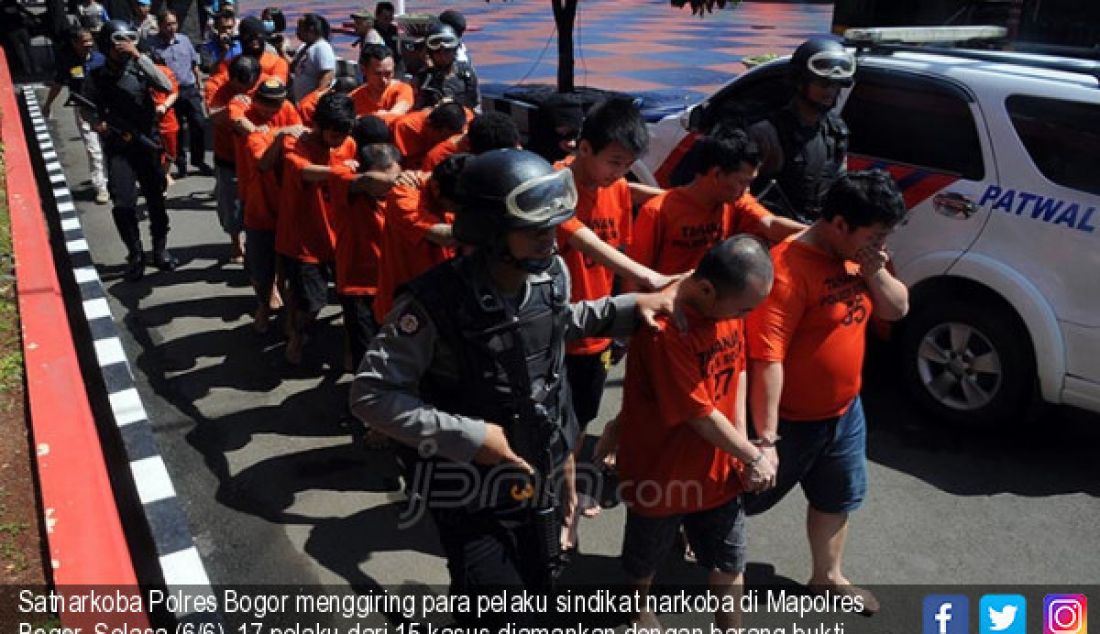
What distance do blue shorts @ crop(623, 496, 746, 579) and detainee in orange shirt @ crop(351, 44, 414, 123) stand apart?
14.2 feet

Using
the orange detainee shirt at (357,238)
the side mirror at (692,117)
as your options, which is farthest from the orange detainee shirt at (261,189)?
the side mirror at (692,117)

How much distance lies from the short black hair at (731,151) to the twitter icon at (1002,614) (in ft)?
6.48

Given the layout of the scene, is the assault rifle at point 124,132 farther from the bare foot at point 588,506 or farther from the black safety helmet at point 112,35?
the bare foot at point 588,506

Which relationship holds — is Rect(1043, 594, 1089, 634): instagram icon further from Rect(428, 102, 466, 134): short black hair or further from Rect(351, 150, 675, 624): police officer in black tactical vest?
Rect(428, 102, 466, 134): short black hair

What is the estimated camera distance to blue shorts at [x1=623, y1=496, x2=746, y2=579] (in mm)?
3033

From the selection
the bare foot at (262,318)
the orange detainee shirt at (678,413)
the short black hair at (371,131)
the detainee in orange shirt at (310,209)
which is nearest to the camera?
the orange detainee shirt at (678,413)

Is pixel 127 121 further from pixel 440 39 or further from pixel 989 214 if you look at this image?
pixel 989 214

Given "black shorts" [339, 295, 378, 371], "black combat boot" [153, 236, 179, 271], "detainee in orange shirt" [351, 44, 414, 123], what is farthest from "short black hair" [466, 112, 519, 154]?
"black combat boot" [153, 236, 179, 271]

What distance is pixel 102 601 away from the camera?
3.26 meters

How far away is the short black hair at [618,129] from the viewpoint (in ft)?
11.3

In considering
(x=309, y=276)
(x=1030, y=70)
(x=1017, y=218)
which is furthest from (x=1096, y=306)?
(x=309, y=276)

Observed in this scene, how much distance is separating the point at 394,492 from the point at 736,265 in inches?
96.1

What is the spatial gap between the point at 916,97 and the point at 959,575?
2.53 metres

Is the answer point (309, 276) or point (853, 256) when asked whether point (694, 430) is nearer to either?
point (853, 256)
